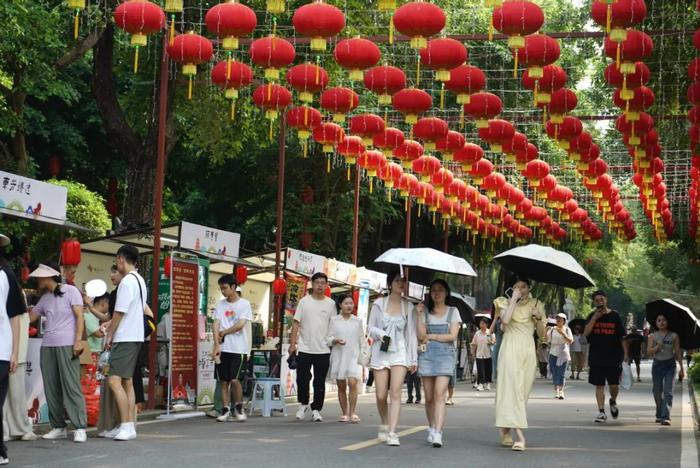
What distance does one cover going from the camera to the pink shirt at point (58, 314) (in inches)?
494

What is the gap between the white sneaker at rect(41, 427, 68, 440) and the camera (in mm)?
12562

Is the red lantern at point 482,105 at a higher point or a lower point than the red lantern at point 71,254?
higher

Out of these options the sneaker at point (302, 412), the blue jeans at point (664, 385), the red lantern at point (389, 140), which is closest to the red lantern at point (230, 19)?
the sneaker at point (302, 412)

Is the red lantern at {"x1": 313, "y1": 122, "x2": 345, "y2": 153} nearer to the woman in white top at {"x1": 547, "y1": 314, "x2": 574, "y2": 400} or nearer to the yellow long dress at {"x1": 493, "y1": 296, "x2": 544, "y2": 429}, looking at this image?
the woman in white top at {"x1": 547, "y1": 314, "x2": 574, "y2": 400}

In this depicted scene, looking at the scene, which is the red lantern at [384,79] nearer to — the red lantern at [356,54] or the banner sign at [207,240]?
the red lantern at [356,54]

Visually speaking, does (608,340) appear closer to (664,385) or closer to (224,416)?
(664,385)

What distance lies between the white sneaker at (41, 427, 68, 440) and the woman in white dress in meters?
4.28

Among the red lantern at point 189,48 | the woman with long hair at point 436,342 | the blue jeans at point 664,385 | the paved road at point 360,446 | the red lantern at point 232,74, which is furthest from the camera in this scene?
the red lantern at point 232,74

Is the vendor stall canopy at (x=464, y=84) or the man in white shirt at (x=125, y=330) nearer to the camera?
the man in white shirt at (x=125, y=330)

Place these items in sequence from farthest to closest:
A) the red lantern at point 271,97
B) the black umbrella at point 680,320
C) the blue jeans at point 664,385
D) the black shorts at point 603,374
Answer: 1. the red lantern at point 271,97
2. the black umbrella at point 680,320
3. the blue jeans at point 664,385
4. the black shorts at point 603,374

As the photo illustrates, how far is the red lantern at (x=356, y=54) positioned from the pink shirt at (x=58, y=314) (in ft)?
17.1

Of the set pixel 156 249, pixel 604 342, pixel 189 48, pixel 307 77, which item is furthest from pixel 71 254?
pixel 604 342

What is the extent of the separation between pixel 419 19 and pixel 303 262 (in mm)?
10925

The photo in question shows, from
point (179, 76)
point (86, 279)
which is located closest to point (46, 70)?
point (179, 76)
